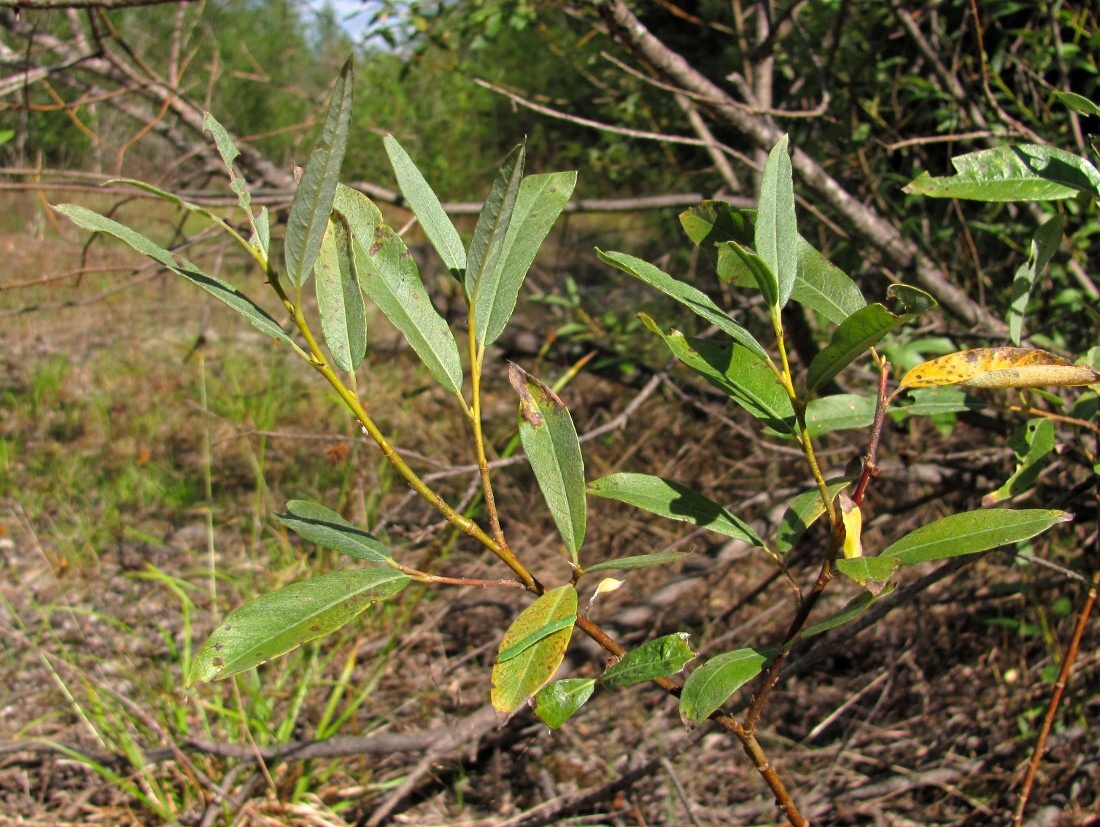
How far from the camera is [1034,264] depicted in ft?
2.79

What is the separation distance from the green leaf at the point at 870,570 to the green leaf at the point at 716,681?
0.30 feet

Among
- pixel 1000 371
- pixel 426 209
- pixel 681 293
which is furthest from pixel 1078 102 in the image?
pixel 426 209

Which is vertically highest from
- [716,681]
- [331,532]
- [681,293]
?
[681,293]

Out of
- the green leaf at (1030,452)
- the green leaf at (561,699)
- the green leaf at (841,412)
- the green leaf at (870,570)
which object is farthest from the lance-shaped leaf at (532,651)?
the green leaf at (1030,452)

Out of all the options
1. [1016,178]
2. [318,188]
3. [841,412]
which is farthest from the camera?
[841,412]

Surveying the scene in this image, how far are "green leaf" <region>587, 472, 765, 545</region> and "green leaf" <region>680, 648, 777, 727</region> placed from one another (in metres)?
0.08

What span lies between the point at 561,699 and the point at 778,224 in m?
0.31

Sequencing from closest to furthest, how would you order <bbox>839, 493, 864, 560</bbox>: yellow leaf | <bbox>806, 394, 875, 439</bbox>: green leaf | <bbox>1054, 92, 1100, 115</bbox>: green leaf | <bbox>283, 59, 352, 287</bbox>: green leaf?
<bbox>283, 59, 352, 287</bbox>: green leaf
<bbox>839, 493, 864, 560</bbox>: yellow leaf
<bbox>1054, 92, 1100, 115</bbox>: green leaf
<bbox>806, 394, 875, 439</bbox>: green leaf

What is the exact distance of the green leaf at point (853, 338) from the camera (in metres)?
0.46

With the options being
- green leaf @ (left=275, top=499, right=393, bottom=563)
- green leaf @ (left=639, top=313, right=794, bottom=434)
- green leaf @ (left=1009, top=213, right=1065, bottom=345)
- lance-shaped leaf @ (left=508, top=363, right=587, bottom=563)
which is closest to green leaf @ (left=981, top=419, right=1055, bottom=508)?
green leaf @ (left=1009, top=213, right=1065, bottom=345)

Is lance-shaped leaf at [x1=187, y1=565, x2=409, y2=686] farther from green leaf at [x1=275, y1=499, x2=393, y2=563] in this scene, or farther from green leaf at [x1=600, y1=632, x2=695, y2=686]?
green leaf at [x1=600, y1=632, x2=695, y2=686]

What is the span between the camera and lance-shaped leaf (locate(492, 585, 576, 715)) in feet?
1.60

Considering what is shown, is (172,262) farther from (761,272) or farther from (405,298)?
(761,272)

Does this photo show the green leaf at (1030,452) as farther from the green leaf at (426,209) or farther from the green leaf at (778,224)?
the green leaf at (426,209)
